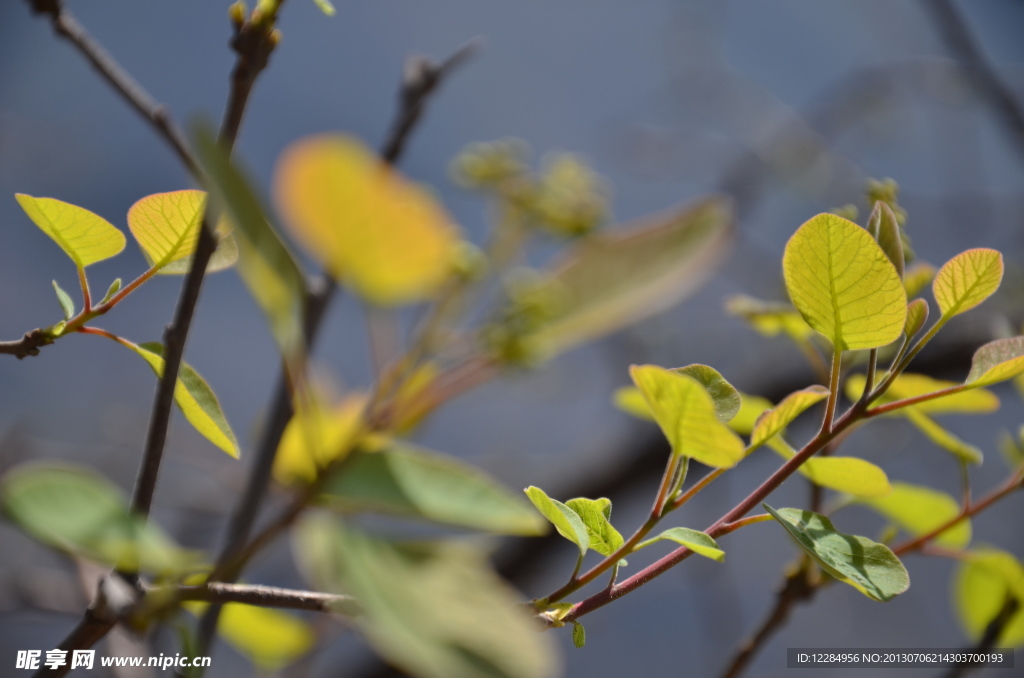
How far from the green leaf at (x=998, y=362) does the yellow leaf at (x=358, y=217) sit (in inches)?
6.9

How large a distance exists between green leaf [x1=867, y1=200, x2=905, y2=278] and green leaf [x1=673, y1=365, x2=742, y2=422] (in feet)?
0.22

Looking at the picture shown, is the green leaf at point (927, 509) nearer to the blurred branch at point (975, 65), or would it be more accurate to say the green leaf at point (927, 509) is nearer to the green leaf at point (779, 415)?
the green leaf at point (779, 415)

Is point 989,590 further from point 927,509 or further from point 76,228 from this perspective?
point 76,228

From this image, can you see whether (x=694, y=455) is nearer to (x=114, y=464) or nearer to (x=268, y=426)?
(x=268, y=426)

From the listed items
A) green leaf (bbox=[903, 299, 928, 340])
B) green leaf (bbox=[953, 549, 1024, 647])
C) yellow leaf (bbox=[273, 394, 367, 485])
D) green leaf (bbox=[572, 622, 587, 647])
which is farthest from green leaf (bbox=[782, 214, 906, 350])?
yellow leaf (bbox=[273, 394, 367, 485])

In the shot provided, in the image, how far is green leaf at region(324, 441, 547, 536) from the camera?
15 centimetres

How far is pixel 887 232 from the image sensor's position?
23 cm

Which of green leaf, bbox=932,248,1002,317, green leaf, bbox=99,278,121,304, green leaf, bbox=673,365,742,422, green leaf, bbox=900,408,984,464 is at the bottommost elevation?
green leaf, bbox=900,408,984,464

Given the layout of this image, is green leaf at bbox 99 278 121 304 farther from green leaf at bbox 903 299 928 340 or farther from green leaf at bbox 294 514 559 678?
green leaf at bbox 903 299 928 340

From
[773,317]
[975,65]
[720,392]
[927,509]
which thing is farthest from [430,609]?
[975,65]

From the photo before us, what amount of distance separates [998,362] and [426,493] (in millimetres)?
185

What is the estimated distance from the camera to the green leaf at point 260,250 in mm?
135

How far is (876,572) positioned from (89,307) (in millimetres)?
268

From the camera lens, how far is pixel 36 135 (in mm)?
1670
